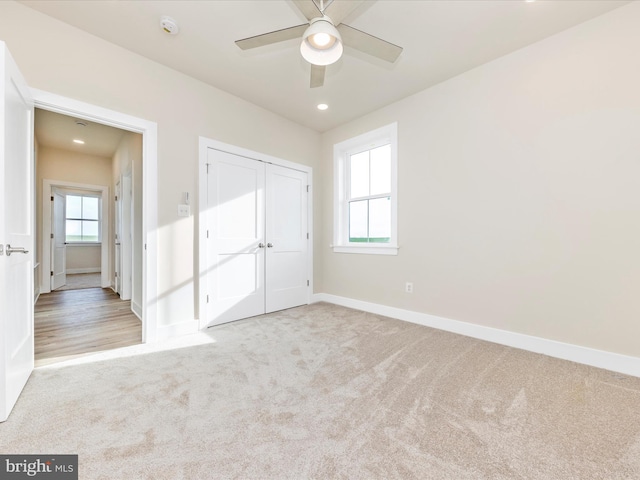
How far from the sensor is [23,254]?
190 cm

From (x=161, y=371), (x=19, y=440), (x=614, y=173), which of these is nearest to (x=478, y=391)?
(x=614, y=173)

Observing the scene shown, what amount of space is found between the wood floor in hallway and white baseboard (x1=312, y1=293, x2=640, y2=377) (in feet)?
9.62

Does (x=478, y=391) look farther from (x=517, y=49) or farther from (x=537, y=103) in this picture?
(x=517, y=49)

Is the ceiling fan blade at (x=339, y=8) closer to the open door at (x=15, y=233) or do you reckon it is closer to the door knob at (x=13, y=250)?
the open door at (x=15, y=233)

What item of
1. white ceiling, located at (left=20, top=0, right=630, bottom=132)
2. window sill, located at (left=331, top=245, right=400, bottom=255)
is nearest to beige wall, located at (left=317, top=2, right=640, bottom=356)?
window sill, located at (left=331, top=245, right=400, bottom=255)

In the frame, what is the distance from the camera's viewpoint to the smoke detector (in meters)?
2.23

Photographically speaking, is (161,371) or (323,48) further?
(161,371)

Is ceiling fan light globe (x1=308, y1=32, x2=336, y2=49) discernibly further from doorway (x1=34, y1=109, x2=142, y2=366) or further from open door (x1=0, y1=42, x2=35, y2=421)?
doorway (x1=34, y1=109, x2=142, y2=366)

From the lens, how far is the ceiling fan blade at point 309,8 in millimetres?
1622

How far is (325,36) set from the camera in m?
1.62

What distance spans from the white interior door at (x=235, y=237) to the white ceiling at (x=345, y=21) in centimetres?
96

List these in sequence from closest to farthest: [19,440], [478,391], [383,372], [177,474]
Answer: [177,474]
[19,440]
[478,391]
[383,372]

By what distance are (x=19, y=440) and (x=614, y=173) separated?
4.10m

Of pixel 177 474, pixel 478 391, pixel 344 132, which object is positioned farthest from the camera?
pixel 344 132
